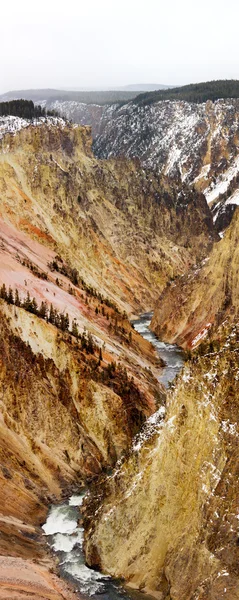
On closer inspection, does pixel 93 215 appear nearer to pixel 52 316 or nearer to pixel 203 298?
pixel 203 298

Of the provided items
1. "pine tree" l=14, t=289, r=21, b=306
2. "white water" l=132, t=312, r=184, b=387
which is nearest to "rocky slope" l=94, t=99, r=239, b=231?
"white water" l=132, t=312, r=184, b=387

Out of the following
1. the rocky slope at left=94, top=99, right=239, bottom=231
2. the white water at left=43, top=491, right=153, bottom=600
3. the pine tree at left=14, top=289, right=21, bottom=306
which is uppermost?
the rocky slope at left=94, top=99, right=239, bottom=231

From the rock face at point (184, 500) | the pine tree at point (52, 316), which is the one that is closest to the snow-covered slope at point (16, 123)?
the pine tree at point (52, 316)

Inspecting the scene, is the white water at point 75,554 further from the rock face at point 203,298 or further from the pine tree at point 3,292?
the rock face at point 203,298

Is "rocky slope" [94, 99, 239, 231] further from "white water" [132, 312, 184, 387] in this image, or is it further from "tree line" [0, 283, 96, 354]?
"tree line" [0, 283, 96, 354]

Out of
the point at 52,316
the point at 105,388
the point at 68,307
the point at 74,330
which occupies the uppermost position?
the point at 68,307

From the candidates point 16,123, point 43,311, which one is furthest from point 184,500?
point 16,123
